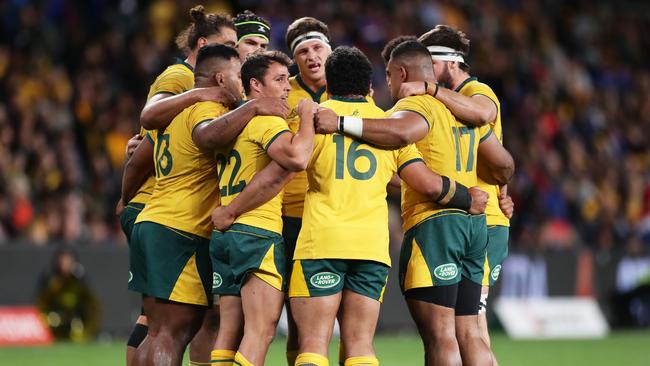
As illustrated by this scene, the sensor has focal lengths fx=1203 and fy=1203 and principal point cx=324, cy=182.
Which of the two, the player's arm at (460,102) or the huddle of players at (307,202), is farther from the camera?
the player's arm at (460,102)

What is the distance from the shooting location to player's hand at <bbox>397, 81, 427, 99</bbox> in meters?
8.09

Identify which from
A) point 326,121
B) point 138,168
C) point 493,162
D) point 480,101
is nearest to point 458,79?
point 480,101

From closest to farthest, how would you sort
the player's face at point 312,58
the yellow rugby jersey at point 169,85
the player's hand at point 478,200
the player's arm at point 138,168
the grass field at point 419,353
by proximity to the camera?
the player's hand at point 478,200 → the yellow rugby jersey at point 169,85 → the player's arm at point 138,168 → the player's face at point 312,58 → the grass field at point 419,353

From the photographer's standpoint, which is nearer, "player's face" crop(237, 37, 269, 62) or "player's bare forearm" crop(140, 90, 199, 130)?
"player's bare forearm" crop(140, 90, 199, 130)

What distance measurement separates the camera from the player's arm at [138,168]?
28.0 feet

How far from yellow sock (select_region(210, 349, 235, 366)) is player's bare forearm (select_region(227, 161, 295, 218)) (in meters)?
0.90

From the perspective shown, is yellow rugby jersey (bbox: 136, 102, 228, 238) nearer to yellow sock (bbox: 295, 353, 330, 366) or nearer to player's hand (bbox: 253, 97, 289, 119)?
player's hand (bbox: 253, 97, 289, 119)

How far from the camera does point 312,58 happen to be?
9.02 metres

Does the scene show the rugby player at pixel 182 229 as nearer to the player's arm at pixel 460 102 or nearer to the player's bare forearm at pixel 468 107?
the player's arm at pixel 460 102

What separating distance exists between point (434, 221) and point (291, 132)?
1.21 meters

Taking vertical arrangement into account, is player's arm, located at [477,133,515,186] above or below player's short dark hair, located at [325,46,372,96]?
below

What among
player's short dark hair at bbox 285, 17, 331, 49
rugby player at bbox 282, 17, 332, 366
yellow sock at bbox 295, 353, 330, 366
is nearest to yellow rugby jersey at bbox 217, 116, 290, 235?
rugby player at bbox 282, 17, 332, 366

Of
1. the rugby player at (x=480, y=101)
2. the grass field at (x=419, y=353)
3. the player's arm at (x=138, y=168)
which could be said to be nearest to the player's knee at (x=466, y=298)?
the rugby player at (x=480, y=101)

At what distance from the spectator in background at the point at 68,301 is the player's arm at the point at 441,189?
815 centimetres
